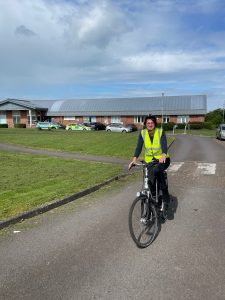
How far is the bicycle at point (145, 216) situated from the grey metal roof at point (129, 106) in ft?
236

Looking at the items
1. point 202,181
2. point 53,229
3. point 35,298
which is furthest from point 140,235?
point 202,181

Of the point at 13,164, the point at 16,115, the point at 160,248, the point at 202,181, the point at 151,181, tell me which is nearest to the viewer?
the point at 160,248

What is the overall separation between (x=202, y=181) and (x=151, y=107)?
69.4 m

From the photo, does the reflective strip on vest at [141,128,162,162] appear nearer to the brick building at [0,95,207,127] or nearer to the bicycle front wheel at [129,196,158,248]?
the bicycle front wheel at [129,196,158,248]

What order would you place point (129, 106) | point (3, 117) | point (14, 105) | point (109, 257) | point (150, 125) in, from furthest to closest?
point (129, 106)
point (3, 117)
point (14, 105)
point (150, 125)
point (109, 257)

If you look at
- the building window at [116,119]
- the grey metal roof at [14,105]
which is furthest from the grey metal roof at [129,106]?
the grey metal roof at [14,105]

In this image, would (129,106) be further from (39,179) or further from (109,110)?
(39,179)

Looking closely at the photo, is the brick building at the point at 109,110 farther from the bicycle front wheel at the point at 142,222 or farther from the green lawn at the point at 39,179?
the bicycle front wheel at the point at 142,222

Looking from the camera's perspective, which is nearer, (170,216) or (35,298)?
(35,298)

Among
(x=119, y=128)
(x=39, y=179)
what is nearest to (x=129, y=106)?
(x=119, y=128)

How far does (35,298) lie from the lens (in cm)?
399

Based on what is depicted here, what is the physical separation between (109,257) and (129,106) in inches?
3045

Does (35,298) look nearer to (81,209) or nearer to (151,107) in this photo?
(81,209)

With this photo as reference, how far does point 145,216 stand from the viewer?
5.80 meters
